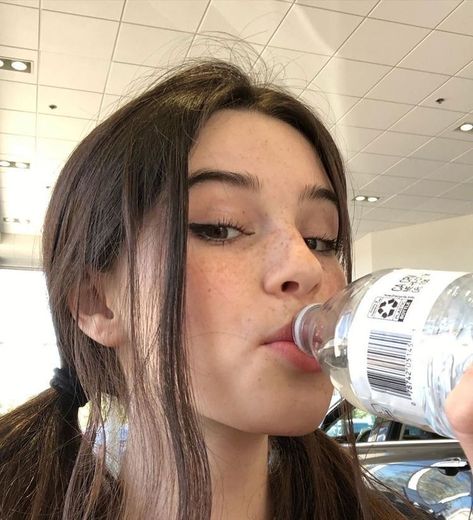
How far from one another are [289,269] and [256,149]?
16cm

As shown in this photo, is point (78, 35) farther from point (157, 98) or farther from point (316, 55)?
point (157, 98)

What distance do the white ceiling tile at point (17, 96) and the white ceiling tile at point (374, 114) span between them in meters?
2.12

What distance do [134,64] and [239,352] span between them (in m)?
3.02

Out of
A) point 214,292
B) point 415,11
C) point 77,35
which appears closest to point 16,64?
point 77,35

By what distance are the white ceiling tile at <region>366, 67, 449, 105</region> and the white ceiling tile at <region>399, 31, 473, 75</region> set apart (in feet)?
0.24

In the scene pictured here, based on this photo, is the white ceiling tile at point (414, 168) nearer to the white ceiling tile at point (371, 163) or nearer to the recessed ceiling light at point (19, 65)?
the white ceiling tile at point (371, 163)

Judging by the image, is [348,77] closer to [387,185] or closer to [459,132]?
[459,132]

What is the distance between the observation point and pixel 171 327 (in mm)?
564

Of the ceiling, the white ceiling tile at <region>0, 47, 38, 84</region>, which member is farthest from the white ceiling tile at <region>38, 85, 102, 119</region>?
the white ceiling tile at <region>0, 47, 38, 84</region>

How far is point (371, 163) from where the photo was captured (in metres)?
4.89

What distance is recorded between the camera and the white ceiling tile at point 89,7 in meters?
2.66

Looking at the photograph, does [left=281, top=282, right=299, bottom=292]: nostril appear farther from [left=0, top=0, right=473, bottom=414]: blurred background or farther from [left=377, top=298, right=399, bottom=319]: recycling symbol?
[left=0, top=0, right=473, bottom=414]: blurred background

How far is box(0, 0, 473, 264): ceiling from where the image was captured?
8.95ft

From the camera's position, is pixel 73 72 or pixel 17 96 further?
pixel 17 96
